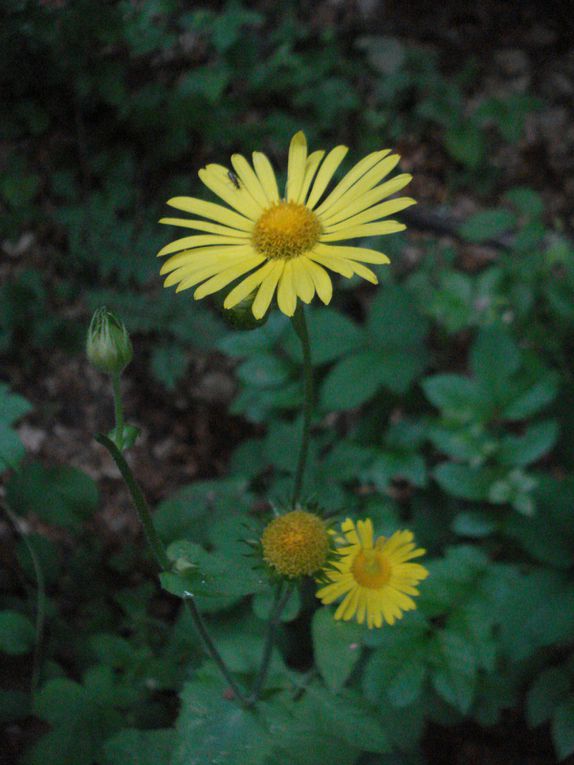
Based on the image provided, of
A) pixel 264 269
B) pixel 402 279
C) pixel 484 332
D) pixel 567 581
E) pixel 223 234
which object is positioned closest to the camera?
pixel 264 269

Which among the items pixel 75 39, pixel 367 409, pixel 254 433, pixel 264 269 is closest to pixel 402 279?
pixel 367 409

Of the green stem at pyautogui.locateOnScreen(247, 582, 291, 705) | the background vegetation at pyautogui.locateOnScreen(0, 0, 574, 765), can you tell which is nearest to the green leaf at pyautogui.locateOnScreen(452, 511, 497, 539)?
the background vegetation at pyautogui.locateOnScreen(0, 0, 574, 765)

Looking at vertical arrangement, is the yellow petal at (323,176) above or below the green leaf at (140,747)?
above

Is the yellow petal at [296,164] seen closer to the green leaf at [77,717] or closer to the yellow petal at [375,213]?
the yellow petal at [375,213]

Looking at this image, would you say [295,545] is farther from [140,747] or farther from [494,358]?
[494,358]

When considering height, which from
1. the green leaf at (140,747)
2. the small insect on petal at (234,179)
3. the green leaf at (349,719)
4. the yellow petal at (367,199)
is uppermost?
the small insect on petal at (234,179)

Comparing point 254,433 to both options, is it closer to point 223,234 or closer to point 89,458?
point 89,458

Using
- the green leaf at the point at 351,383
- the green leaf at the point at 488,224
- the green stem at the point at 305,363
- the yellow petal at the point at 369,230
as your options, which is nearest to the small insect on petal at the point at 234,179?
the yellow petal at the point at 369,230
